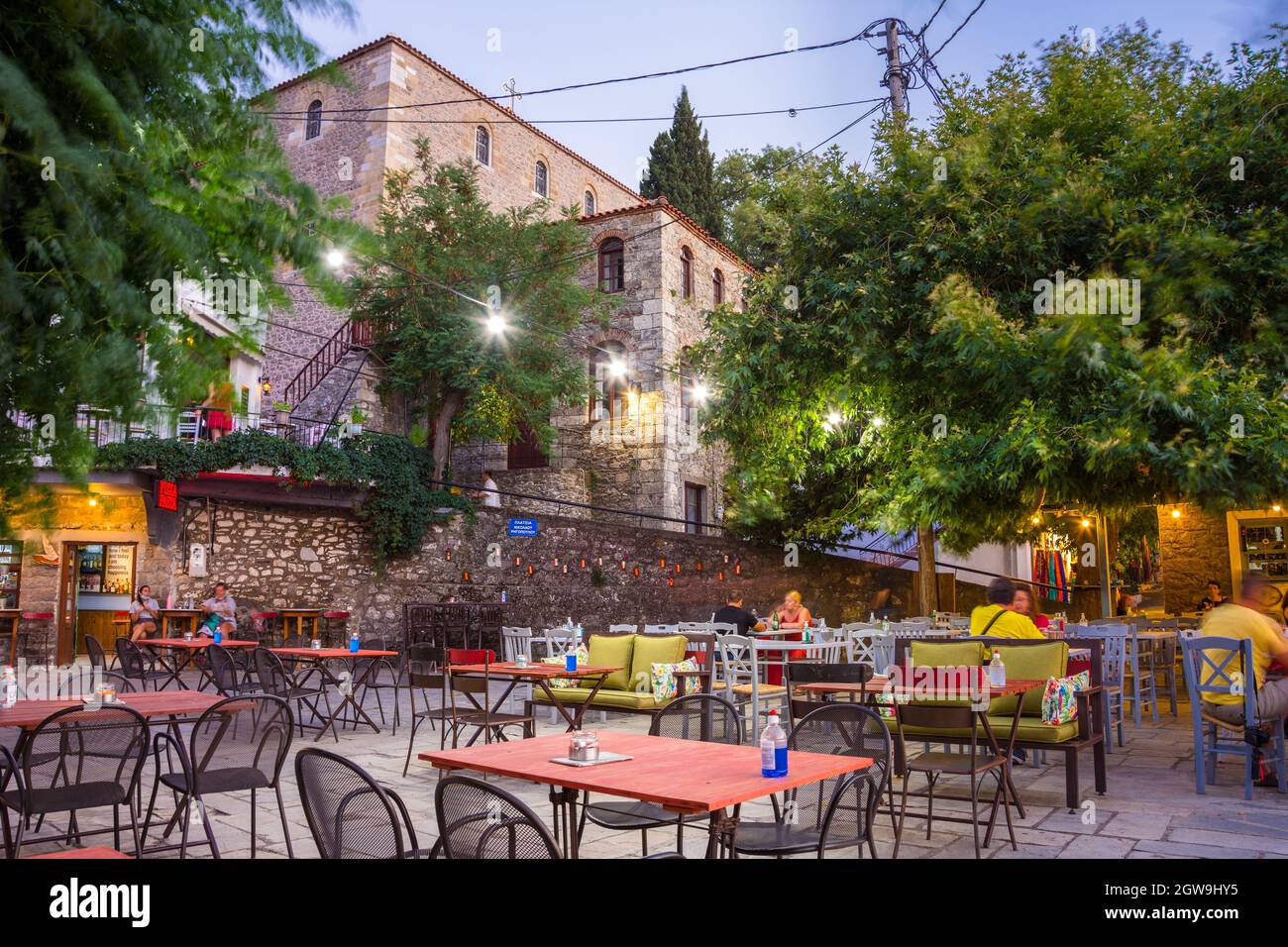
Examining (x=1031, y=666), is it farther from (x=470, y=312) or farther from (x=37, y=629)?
(x=37, y=629)

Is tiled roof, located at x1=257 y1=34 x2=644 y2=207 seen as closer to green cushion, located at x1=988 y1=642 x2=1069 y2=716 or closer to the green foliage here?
the green foliage

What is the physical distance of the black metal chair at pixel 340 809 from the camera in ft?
9.74

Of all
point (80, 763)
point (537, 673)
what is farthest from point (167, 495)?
point (80, 763)

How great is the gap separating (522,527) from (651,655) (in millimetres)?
9120

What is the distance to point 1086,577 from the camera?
1962 centimetres

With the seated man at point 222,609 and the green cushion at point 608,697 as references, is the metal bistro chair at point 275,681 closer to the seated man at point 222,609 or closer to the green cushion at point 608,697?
the green cushion at point 608,697

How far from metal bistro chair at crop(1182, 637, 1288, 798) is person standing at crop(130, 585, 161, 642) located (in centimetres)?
1162

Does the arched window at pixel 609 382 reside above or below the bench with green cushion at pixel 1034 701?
above

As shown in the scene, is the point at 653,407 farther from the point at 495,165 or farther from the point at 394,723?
the point at 394,723

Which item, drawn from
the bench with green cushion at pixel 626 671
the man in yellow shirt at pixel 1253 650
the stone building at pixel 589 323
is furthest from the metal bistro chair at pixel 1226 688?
the stone building at pixel 589 323

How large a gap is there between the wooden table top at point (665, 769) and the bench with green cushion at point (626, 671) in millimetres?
3995

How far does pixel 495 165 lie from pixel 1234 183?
1875 cm

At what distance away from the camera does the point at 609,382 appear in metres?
22.9

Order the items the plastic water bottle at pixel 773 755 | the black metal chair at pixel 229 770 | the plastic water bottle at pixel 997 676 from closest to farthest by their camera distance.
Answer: the plastic water bottle at pixel 773 755, the black metal chair at pixel 229 770, the plastic water bottle at pixel 997 676
